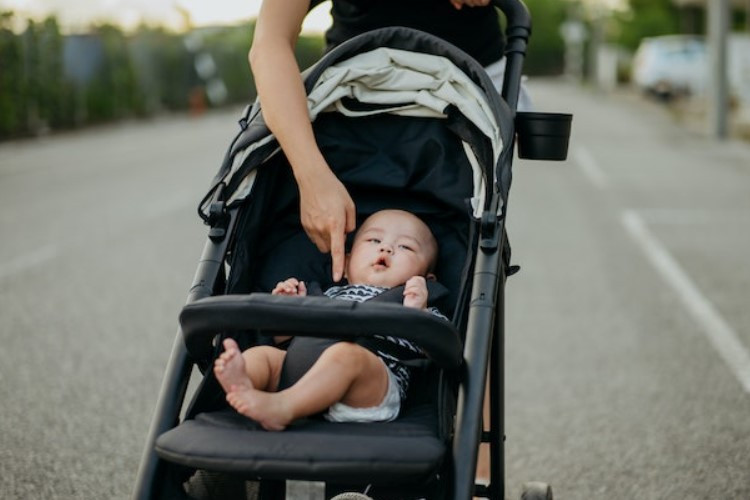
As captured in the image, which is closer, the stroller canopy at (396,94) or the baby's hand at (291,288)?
the baby's hand at (291,288)

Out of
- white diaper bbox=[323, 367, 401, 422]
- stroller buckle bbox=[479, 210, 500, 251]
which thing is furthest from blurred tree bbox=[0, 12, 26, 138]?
white diaper bbox=[323, 367, 401, 422]

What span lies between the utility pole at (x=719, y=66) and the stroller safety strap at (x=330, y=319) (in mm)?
20062

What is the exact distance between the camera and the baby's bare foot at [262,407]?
2.56 meters

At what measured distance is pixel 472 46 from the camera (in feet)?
12.0

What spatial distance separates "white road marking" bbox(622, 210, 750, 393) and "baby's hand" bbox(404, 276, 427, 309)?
9.08 feet

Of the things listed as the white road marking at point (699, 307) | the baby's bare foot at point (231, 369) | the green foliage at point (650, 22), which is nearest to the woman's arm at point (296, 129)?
the baby's bare foot at point (231, 369)

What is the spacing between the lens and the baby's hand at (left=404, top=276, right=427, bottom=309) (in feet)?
9.84

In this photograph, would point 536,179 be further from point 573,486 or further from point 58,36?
point 58,36

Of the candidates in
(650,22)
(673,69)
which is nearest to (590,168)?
(673,69)

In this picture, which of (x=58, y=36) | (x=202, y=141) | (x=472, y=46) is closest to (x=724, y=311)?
(x=472, y=46)

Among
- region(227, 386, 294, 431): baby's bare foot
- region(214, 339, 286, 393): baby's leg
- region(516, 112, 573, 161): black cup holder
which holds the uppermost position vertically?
region(516, 112, 573, 161): black cup holder

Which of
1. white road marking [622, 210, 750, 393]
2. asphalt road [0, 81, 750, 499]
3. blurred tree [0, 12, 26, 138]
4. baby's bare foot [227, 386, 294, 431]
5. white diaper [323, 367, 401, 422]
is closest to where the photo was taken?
baby's bare foot [227, 386, 294, 431]

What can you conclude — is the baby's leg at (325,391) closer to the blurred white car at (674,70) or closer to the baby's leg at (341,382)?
the baby's leg at (341,382)

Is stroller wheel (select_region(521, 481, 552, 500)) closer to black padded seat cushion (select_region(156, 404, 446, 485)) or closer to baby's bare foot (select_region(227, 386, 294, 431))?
black padded seat cushion (select_region(156, 404, 446, 485))
